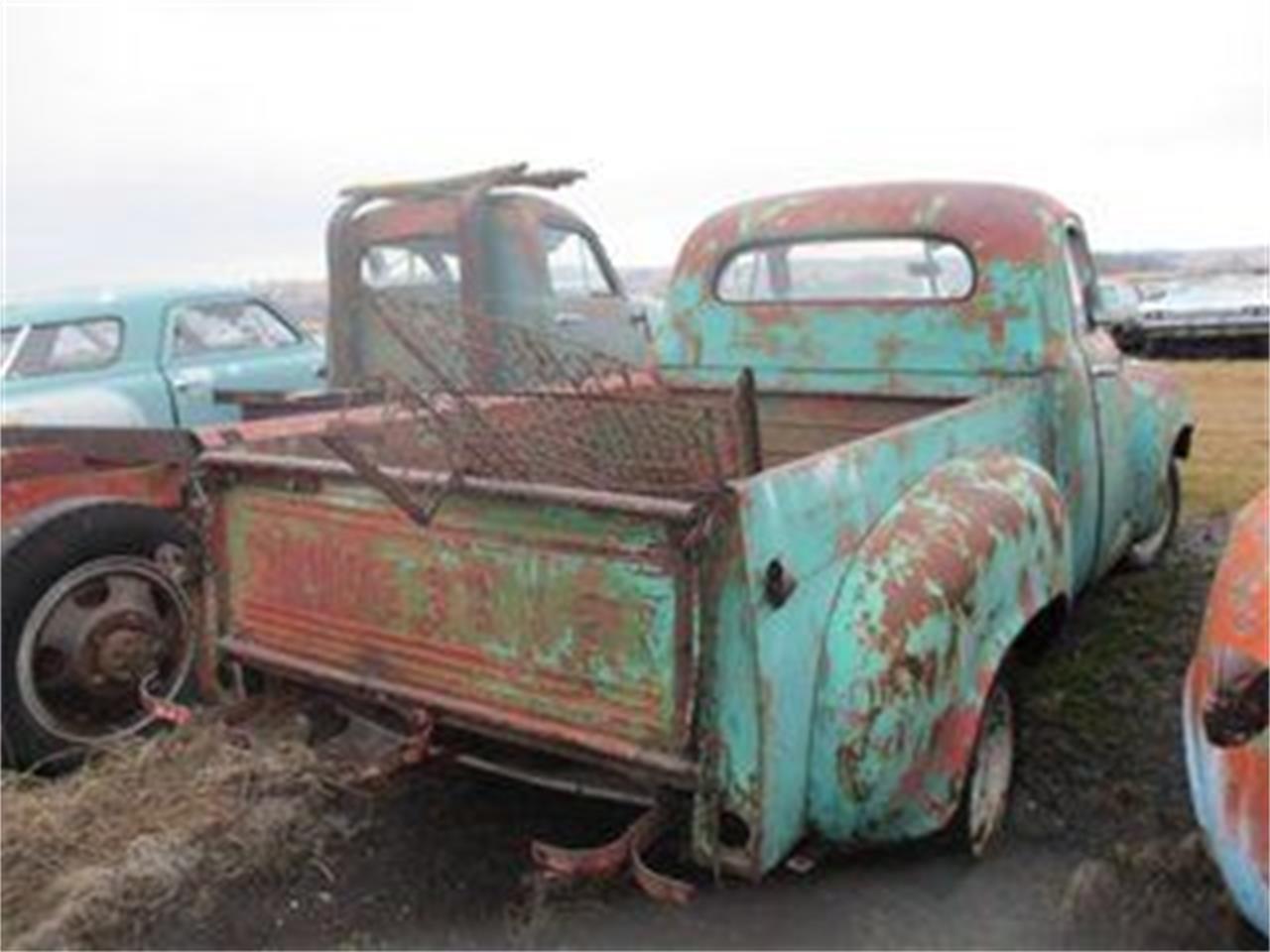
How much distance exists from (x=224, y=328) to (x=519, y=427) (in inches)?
195

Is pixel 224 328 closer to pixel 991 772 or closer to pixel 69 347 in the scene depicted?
pixel 69 347

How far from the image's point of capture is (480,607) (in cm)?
320

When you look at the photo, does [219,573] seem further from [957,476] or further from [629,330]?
[629,330]

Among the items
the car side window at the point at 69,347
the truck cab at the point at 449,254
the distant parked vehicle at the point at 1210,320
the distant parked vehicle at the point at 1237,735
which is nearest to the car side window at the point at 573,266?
the truck cab at the point at 449,254

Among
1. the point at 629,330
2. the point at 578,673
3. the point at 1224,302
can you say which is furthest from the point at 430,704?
the point at 1224,302

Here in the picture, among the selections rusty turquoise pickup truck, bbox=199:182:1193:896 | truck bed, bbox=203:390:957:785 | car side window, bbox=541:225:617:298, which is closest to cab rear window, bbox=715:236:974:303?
rusty turquoise pickup truck, bbox=199:182:1193:896

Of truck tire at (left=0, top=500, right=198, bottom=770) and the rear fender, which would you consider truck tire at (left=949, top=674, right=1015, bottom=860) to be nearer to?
the rear fender

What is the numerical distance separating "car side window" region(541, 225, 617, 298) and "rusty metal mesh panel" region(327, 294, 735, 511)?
3.46m

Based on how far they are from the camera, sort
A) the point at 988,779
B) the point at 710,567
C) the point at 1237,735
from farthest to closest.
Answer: the point at 988,779 < the point at 710,567 < the point at 1237,735

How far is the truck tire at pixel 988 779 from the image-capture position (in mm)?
3375

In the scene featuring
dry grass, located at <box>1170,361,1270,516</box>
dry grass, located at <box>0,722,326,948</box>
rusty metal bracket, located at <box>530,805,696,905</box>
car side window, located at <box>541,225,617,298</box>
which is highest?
car side window, located at <box>541,225,617,298</box>

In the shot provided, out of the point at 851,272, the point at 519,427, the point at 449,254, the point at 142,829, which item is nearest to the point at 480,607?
the point at 519,427

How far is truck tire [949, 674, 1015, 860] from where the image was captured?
3375mm

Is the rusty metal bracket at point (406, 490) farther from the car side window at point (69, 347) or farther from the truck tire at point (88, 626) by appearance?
the car side window at point (69, 347)
